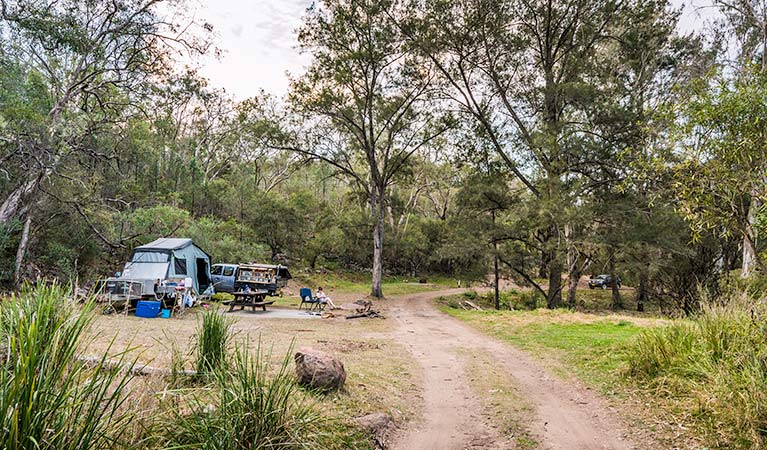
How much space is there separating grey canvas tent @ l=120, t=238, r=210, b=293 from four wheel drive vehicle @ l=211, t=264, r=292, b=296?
6.72ft

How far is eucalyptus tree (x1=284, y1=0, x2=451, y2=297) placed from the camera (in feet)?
57.9

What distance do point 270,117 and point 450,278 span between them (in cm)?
2234

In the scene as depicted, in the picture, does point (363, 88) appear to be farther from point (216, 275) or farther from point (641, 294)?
point (641, 294)

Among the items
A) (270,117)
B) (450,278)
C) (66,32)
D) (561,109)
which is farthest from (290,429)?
(450,278)

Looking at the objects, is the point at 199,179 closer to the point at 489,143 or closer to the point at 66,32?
the point at 66,32

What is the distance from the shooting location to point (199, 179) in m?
27.3

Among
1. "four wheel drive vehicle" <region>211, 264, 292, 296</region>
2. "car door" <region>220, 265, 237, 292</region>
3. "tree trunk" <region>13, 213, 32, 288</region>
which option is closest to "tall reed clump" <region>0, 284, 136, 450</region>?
"tree trunk" <region>13, 213, 32, 288</region>

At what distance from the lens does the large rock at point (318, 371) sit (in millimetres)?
4457

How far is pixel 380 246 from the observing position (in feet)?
65.8

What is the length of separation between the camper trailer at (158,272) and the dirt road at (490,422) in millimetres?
8411

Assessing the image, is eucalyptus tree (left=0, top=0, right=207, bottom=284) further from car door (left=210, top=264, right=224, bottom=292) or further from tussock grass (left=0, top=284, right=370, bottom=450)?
tussock grass (left=0, top=284, right=370, bottom=450)

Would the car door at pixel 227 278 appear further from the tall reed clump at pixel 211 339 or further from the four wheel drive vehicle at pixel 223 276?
the tall reed clump at pixel 211 339

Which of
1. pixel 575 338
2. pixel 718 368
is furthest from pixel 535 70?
pixel 718 368

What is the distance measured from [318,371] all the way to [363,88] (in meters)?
17.1
